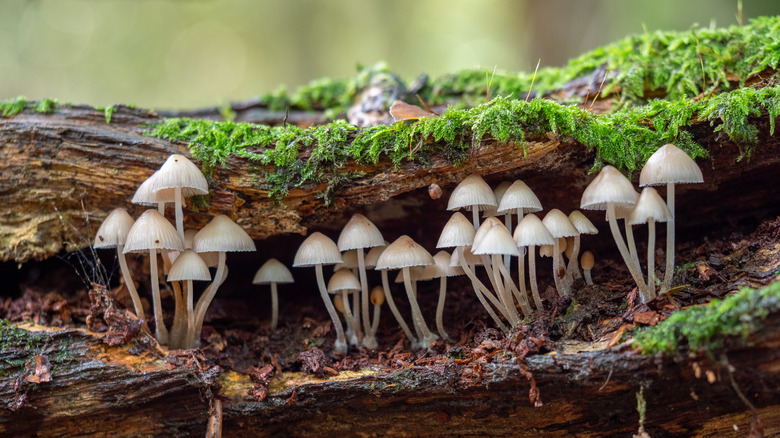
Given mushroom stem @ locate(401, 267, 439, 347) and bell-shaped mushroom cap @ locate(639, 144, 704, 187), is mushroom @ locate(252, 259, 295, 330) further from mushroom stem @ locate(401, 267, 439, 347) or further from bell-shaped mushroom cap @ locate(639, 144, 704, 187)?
bell-shaped mushroom cap @ locate(639, 144, 704, 187)

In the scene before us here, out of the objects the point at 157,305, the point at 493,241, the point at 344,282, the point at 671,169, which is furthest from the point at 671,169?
the point at 157,305

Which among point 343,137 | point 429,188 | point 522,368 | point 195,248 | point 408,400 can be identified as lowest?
point 408,400

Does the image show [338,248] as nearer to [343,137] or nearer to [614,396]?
[343,137]

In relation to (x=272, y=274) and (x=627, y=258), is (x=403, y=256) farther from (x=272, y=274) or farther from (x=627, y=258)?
(x=627, y=258)

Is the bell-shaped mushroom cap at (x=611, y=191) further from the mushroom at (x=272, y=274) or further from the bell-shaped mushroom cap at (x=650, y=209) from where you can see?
the mushroom at (x=272, y=274)

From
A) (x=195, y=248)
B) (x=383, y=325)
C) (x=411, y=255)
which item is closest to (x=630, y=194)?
(x=411, y=255)

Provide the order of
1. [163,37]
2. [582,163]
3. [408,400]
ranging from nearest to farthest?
[408,400]
[582,163]
[163,37]

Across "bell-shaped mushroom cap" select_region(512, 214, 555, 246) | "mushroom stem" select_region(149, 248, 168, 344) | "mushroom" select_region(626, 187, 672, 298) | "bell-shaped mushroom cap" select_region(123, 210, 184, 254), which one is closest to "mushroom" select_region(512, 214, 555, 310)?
"bell-shaped mushroom cap" select_region(512, 214, 555, 246)
